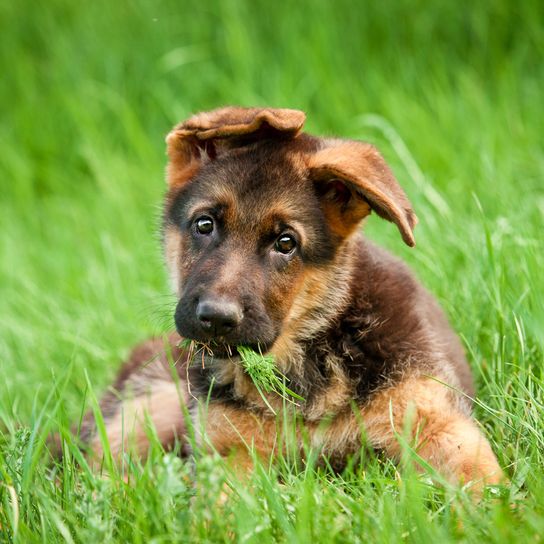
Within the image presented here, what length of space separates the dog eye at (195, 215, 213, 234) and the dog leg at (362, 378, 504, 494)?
105cm

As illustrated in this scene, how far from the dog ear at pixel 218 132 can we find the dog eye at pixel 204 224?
14.3 inches

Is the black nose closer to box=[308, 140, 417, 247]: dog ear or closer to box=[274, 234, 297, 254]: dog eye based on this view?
box=[274, 234, 297, 254]: dog eye

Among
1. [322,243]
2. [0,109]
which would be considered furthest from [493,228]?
[0,109]

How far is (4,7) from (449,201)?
6116 mm

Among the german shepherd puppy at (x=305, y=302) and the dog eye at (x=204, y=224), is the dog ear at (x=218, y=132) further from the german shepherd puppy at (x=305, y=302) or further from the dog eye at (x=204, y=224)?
the dog eye at (x=204, y=224)

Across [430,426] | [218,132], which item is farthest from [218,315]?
[430,426]

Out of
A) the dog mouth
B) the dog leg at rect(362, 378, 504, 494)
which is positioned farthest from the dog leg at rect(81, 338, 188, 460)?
the dog leg at rect(362, 378, 504, 494)

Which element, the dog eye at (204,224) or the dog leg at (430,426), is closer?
the dog leg at (430,426)

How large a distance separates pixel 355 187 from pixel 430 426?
1078mm

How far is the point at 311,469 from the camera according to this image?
348 centimetres

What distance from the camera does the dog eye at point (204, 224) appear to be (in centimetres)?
427

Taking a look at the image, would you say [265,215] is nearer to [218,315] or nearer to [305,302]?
[305,302]

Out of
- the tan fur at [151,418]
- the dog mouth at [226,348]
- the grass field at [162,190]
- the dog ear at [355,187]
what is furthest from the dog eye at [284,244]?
the tan fur at [151,418]

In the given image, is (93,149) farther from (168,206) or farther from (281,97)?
(168,206)
